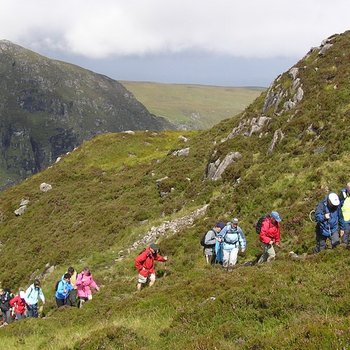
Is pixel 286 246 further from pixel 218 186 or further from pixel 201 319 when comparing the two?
pixel 218 186

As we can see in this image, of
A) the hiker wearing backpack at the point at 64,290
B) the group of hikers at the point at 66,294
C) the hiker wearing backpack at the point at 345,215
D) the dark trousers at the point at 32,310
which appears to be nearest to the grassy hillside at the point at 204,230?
the hiker wearing backpack at the point at 64,290

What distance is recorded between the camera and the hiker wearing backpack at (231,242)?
19.9m

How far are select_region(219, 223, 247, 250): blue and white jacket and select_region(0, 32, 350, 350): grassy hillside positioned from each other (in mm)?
1385

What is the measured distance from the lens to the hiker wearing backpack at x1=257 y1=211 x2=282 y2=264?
60.5ft

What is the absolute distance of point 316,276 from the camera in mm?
13906

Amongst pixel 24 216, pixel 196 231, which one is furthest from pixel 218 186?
pixel 24 216

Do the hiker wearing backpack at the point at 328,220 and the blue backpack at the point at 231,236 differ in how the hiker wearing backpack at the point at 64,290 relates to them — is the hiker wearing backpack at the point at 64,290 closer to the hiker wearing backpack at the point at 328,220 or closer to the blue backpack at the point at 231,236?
the blue backpack at the point at 231,236

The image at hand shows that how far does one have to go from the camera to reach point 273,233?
60.7 ft

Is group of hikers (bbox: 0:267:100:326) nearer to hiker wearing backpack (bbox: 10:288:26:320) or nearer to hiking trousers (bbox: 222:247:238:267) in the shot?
hiker wearing backpack (bbox: 10:288:26:320)

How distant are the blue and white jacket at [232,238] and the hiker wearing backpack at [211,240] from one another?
817mm

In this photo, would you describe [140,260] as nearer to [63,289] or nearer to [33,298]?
[63,289]

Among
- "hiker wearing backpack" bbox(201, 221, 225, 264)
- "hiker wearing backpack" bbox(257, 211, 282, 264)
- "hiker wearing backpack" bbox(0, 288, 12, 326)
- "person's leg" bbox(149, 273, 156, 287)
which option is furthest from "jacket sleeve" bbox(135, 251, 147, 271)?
"hiker wearing backpack" bbox(0, 288, 12, 326)

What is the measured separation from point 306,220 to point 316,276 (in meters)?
8.44

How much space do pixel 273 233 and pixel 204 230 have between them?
8.70 m
